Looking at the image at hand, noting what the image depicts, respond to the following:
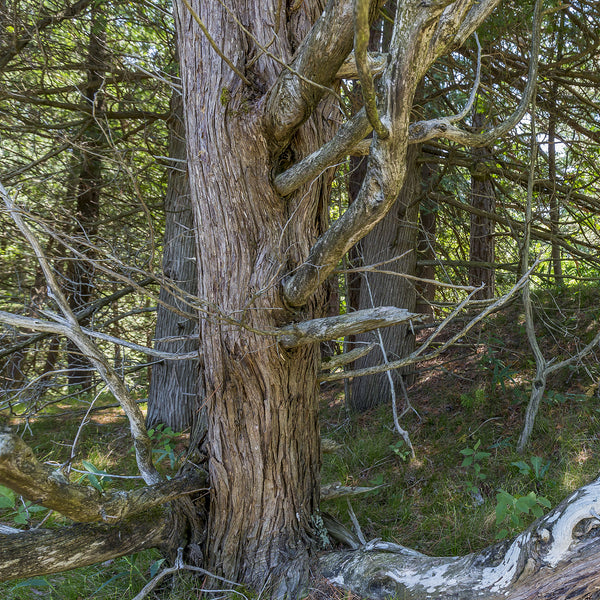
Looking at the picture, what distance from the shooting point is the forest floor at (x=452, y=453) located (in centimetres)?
317

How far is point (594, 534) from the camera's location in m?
2.00

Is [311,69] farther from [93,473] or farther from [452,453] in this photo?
[452,453]

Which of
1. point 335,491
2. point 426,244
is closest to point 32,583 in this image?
point 335,491

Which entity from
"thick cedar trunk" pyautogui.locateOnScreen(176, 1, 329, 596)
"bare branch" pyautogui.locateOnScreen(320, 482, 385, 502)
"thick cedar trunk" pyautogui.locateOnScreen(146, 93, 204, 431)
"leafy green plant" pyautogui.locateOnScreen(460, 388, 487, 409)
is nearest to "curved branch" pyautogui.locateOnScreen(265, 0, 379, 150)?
"thick cedar trunk" pyautogui.locateOnScreen(176, 1, 329, 596)

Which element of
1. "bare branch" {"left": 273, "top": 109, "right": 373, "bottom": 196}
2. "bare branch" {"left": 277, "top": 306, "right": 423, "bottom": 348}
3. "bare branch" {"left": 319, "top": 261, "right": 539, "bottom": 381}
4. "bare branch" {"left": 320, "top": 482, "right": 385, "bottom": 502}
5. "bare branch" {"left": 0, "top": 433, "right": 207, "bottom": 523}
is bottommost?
"bare branch" {"left": 320, "top": 482, "right": 385, "bottom": 502}

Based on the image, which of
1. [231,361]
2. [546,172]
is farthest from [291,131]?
[546,172]

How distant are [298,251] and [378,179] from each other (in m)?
0.87

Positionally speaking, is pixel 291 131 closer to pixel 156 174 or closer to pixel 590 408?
pixel 590 408

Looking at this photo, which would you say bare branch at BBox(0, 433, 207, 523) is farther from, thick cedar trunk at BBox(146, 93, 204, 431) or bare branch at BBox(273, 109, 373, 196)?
thick cedar trunk at BBox(146, 93, 204, 431)

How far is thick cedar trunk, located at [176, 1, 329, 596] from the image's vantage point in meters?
2.59

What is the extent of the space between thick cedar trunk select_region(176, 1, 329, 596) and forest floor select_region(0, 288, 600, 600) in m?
0.39

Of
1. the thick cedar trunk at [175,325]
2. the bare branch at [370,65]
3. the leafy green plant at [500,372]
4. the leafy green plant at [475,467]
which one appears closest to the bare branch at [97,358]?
the bare branch at [370,65]

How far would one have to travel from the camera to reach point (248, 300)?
2637mm

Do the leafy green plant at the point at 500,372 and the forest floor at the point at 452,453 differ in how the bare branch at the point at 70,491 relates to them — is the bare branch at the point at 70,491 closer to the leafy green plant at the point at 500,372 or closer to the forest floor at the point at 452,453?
the forest floor at the point at 452,453
